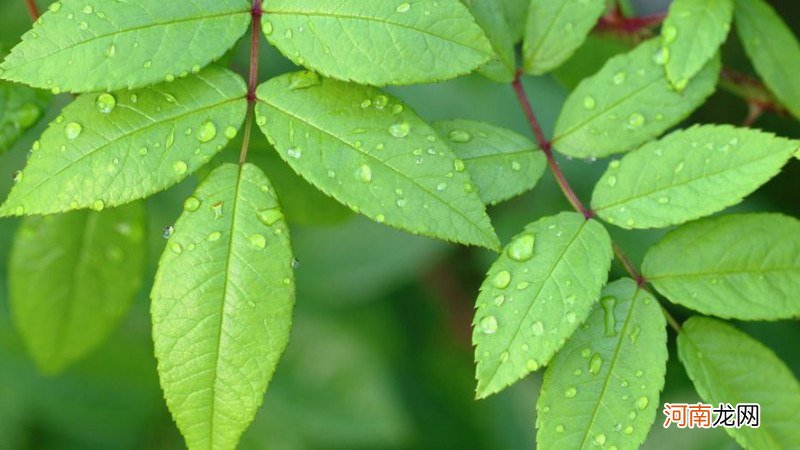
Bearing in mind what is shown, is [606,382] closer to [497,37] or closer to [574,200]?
[574,200]

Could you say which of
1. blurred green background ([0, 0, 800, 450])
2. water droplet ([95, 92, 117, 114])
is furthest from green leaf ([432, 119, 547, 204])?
blurred green background ([0, 0, 800, 450])

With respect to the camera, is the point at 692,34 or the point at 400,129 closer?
the point at 400,129

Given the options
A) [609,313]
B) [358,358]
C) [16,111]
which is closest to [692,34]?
[609,313]

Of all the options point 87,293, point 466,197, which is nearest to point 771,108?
point 466,197

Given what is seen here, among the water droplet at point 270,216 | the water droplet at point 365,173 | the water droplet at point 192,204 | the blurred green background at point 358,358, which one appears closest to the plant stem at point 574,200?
the water droplet at point 365,173

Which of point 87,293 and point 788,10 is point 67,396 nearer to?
point 87,293
